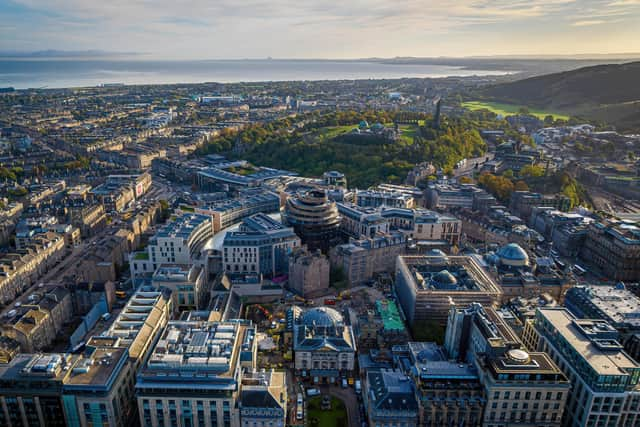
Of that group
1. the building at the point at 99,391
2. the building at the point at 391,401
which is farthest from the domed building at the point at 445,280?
the building at the point at 99,391

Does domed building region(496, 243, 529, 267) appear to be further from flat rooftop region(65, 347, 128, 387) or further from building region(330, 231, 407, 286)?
flat rooftop region(65, 347, 128, 387)

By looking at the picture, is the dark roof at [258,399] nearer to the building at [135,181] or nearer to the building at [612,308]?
the building at [612,308]

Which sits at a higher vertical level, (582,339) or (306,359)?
(582,339)

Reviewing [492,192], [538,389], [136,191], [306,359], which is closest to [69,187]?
[136,191]

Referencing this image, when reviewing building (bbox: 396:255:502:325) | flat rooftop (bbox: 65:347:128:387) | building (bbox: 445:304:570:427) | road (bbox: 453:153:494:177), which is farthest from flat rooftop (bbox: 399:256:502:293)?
road (bbox: 453:153:494:177)

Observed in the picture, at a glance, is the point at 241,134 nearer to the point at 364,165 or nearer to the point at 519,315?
the point at 364,165

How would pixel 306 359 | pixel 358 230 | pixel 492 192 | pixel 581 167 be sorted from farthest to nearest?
pixel 581 167, pixel 492 192, pixel 358 230, pixel 306 359
